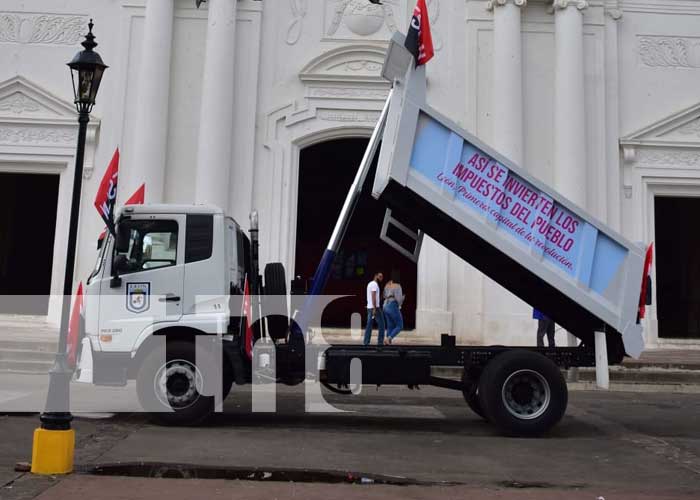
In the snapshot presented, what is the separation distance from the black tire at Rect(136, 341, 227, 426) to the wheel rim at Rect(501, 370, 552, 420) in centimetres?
357

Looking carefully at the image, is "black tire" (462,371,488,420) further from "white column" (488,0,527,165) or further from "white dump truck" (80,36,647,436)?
"white column" (488,0,527,165)

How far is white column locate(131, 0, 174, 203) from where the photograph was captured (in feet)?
54.6

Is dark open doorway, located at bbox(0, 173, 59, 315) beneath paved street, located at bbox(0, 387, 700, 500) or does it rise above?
above

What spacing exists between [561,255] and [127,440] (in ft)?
17.9

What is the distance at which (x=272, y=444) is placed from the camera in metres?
7.80

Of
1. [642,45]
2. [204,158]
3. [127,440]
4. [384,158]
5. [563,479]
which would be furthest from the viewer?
[642,45]

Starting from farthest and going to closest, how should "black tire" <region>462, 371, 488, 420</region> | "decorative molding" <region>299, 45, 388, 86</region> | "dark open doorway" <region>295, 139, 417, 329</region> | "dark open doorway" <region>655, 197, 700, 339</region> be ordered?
1. "dark open doorway" <region>295, 139, 417, 329</region>
2. "dark open doorway" <region>655, 197, 700, 339</region>
3. "decorative molding" <region>299, 45, 388, 86</region>
4. "black tire" <region>462, 371, 488, 420</region>

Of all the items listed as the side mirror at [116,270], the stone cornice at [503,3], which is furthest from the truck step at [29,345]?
the stone cornice at [503,3]

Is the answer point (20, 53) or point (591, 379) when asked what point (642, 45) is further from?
point (20, 53)

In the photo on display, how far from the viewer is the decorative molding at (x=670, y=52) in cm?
1792

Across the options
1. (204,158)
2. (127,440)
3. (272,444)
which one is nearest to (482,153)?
(272,444)

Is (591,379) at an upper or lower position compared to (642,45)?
lower

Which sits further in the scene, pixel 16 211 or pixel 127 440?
pixel 16 211

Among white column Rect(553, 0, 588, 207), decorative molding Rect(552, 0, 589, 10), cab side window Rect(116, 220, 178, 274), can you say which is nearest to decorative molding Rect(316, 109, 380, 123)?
white column Rect(553, 0, 588, 207)
